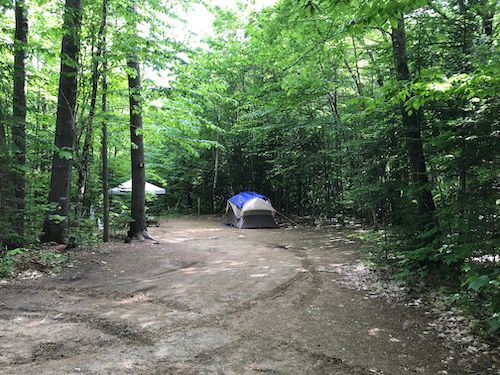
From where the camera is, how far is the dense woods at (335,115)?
4457mm

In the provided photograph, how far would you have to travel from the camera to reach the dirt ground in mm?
3391

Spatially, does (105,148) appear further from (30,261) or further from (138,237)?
(30,261)

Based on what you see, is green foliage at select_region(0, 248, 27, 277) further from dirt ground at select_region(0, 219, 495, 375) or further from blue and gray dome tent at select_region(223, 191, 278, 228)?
blue and gray dome tent at select_region(223, 191, 278, 228)

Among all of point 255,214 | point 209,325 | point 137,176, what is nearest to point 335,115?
point 255,214

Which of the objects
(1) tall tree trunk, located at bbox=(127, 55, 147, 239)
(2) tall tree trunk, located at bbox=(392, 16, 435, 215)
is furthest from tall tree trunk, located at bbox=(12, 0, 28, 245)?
(2) tall tree trunk, located at bbox=(392, 16, 435, 215)

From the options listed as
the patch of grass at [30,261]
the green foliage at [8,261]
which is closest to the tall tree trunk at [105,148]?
the patch of grass at [30,261]

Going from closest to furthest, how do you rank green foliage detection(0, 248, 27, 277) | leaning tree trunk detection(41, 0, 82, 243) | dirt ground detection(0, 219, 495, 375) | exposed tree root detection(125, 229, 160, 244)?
1. dirt ground detection(0, 219, 495, 375)
2. green foliage detection(0, 248, 27, 277)
3. leaning tree trunk detection(41, 0, 82, 243)
4. exposed tree root detection(125, 229, 160, 244)

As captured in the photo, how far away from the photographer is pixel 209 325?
4340mm

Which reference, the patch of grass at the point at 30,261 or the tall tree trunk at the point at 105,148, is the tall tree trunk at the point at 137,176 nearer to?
the tall tree trunk at the point at 105,148

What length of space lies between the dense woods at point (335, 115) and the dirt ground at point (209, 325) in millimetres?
949

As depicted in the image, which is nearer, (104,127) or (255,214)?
(104,127)

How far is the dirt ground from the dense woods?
949 millimetres

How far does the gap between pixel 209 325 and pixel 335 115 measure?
459 inches

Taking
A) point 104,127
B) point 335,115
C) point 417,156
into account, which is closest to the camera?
point 417,156
